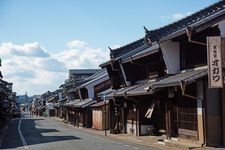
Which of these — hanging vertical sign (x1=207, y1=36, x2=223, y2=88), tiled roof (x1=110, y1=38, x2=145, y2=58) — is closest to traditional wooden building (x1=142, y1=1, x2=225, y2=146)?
hanging vertical sign (x1=207, y1=36, x2=223, y2=88)

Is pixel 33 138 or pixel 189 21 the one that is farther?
pixel 33 138

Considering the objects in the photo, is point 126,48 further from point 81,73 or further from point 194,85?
point 81,73

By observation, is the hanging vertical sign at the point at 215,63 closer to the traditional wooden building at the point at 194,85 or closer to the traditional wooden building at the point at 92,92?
the traditional wooden building at the point at 194,85

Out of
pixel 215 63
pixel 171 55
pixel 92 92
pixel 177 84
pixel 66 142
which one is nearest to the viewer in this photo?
pixel 215 63

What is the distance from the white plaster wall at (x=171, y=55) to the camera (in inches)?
1115

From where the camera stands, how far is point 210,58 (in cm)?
2048

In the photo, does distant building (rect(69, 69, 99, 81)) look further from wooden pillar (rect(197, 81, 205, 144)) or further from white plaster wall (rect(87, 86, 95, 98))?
wooden pillar (rect(197, 81, 205, 144))

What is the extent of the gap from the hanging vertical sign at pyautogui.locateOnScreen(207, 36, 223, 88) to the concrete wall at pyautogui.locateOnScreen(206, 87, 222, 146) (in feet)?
8.79

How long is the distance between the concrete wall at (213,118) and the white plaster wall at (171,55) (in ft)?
18.7

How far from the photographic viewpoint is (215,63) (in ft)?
66.8

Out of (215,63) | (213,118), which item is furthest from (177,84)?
(215,63)

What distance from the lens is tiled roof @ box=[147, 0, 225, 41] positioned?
27125 mm

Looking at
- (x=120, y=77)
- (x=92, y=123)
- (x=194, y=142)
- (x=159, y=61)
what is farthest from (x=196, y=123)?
(x=92, y=123)

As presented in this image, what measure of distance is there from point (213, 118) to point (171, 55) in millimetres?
6706
